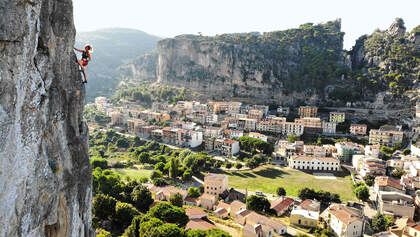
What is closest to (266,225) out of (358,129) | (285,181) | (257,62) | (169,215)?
(169,215)

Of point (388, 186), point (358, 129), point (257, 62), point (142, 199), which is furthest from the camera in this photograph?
point (257, 62)

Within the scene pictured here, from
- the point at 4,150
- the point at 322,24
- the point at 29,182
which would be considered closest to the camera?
the point at 4,150

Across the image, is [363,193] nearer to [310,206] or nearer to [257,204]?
[310,206]

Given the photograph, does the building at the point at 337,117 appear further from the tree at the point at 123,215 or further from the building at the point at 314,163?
the tree at the point at 123,215

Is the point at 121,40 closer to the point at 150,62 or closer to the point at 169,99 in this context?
the point at 150,62

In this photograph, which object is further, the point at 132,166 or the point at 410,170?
the point at 132,166

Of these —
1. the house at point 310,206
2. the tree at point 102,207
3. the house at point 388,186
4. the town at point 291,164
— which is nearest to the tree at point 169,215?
the town at point 291,164

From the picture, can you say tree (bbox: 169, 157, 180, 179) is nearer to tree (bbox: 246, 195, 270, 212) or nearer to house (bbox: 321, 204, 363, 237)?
tree (bbox: 246, 195, 270, 212)

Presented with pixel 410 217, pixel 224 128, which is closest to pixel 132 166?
pixel 224 128
